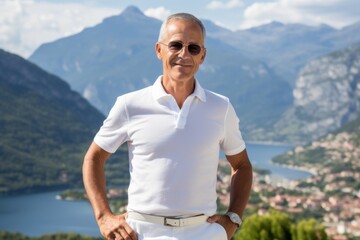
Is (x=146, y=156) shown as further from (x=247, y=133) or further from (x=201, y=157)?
(x=247, y=133)

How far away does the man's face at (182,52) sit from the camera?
175cm

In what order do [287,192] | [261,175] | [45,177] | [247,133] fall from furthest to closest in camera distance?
[247,133], [261,175], [45,177], [287,192]

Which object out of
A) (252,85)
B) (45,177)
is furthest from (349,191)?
(252,85)

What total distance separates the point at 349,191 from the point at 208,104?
56724 millimetres

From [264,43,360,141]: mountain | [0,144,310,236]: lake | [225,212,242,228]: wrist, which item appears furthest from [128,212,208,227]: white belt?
[264,43,360,141]: mountain

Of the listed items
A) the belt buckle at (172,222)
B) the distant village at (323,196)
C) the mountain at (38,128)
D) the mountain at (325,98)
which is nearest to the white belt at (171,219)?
the belt buckle at (172,222)

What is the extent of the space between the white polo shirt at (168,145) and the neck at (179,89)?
3 centimetres

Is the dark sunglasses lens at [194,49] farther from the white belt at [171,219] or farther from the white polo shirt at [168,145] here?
the white belt at [171,219]

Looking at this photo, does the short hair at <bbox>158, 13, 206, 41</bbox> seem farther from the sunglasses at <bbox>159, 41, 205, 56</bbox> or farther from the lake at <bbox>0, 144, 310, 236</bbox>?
the lake at <bbox>0, 144, 310, 236</bbox>

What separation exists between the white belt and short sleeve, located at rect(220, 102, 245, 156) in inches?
9.4

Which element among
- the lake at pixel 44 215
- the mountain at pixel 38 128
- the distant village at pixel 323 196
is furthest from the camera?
the mountain at pixel 38 128

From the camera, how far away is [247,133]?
424 ft

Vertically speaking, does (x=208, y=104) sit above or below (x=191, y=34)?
below

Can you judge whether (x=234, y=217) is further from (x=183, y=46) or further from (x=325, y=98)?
(x=325, y=98)
